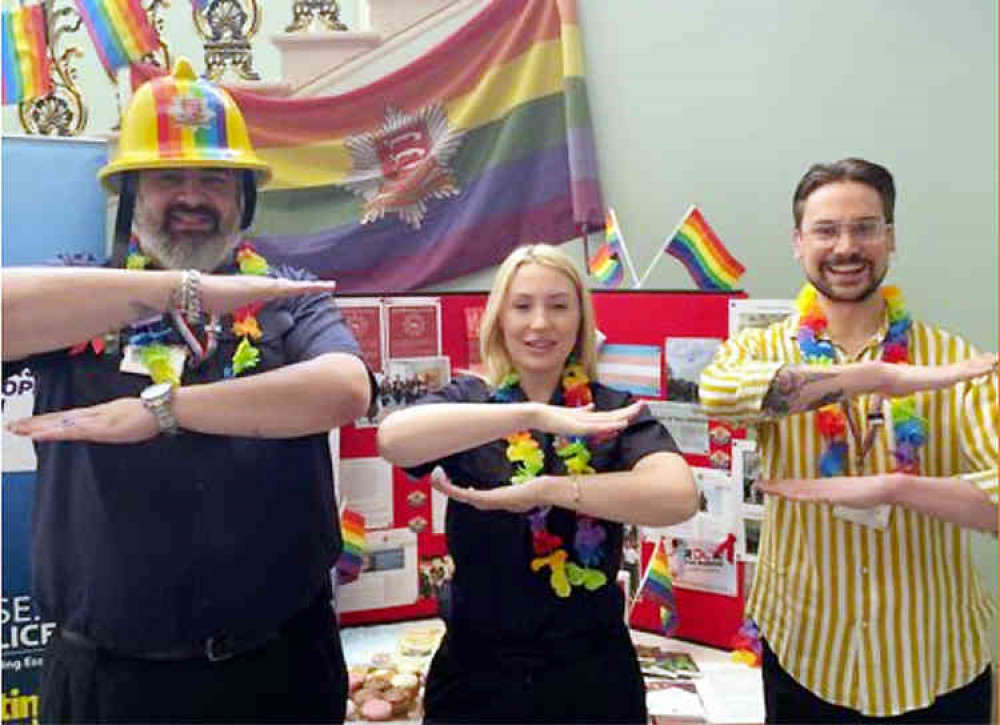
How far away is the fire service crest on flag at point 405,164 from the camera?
10.2ft

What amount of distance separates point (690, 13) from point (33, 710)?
2.85 m

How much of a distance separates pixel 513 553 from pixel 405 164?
6.17 ft

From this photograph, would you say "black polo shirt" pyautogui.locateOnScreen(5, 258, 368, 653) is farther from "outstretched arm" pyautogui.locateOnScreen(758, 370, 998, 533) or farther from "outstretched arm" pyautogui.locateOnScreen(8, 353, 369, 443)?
"outstretched arm" pyautogui.locateOnScreen(758, 370, 998, 533)

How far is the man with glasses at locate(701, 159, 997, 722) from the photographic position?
5.08ft

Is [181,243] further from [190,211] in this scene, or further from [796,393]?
[796,393]

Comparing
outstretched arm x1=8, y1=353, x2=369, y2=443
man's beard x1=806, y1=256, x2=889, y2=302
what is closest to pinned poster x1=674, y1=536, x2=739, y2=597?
man's beard x1=806, y1=256, x2=889, y2=302

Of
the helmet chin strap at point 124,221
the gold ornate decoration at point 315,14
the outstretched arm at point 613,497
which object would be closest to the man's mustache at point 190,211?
the helmet chin strap at point 124,221

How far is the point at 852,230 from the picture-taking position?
5.08 feet

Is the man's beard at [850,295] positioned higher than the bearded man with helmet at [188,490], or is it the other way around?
the man's beard at [850,295]

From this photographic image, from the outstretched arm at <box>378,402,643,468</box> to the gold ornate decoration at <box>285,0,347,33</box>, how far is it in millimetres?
A: 2138

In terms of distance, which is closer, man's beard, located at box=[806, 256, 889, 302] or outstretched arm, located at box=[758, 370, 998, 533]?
outstretched arm, located at box=[758, 370, 998, 533]

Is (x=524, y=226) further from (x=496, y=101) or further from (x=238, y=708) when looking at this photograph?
(x=238, y=708)

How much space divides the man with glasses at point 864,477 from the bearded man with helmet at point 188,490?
2.37 feet

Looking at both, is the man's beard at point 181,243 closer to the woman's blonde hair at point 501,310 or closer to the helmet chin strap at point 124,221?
the helmet chin strap at point 124,221
